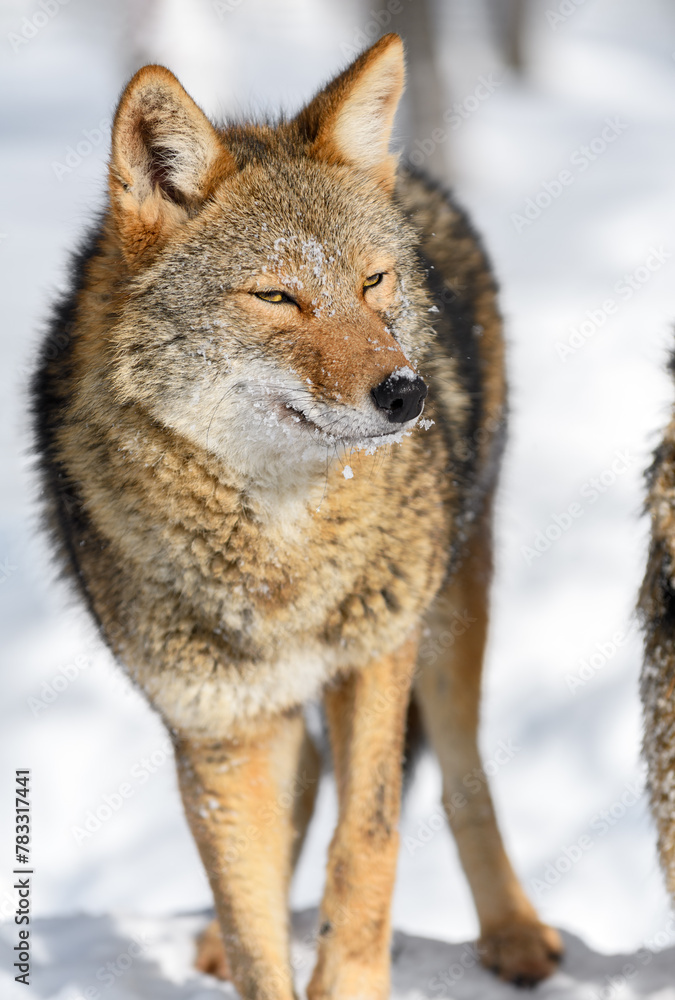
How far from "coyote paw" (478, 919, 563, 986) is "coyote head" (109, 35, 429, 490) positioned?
2101 millimetres

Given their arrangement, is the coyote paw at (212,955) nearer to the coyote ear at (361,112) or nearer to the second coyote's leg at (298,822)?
the second coyote's leg at (298,822)

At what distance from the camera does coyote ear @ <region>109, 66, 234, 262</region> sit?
231 cm

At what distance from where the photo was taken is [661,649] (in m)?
2.73

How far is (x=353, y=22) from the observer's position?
16.6 meters

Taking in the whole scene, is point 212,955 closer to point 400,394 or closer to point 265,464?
point 265,464

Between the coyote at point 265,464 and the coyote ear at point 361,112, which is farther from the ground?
the coyote ear at point 361,112

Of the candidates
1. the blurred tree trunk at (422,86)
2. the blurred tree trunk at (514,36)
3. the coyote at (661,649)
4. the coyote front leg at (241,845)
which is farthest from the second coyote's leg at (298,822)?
the blurred tree trunk at (514,36)

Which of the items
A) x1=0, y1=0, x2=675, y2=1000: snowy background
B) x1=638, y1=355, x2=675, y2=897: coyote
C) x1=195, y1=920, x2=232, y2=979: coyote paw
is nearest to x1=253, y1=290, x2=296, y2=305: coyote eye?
x1=0, y1=0, x2=675, y2=1000: snowy background

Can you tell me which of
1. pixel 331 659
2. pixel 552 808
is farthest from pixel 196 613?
pixel 552 808

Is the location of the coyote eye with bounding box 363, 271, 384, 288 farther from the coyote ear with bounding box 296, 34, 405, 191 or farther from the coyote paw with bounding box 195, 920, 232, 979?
the coyote paw with bounding box 195, 920, 232, 979

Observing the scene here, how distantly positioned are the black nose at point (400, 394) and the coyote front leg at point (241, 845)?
1158 millimetres

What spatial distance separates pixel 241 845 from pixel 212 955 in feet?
2.93

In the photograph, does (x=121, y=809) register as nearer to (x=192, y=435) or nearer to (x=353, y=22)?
(x=192, y=435)

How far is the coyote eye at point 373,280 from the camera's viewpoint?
250 cm
